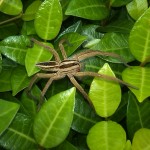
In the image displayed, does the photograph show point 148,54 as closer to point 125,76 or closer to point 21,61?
point 125,76

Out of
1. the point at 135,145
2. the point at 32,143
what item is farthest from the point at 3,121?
the point at 135,145

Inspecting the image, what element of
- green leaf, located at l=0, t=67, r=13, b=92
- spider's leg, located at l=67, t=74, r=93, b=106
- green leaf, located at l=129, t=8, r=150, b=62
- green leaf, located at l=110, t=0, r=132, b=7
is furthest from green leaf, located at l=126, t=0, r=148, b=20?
green leaf, located at l=0, t=67, r=13, b=92

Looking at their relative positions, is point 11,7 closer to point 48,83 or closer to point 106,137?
point 48,83

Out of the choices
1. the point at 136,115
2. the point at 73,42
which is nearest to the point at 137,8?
the point at 73,42

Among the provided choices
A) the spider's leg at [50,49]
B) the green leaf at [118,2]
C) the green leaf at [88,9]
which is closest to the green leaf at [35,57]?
the spider's leg at [50,49]

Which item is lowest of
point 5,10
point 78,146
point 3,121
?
point 78,146

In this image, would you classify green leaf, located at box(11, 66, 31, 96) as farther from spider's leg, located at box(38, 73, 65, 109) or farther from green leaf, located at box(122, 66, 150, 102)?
green leaf, located at box(122, 66, 150, 102)

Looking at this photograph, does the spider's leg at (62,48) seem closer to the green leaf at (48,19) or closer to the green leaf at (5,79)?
the green leaf at (48,19)
